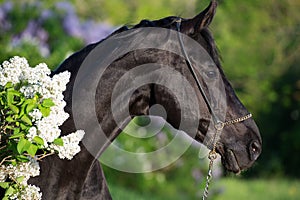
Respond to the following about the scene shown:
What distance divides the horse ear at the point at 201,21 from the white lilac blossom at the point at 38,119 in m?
0.72

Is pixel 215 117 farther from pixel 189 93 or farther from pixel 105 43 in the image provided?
pixel 105 43

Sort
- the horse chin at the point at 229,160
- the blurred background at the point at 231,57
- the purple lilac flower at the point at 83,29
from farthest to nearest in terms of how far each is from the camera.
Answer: the purple lilac flower at the point at 83,29 < the blurred background at the point at 231,57 < the horse chin at the point at 229,160

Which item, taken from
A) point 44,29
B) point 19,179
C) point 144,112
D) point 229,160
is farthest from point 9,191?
point 44,29

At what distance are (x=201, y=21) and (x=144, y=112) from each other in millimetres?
548

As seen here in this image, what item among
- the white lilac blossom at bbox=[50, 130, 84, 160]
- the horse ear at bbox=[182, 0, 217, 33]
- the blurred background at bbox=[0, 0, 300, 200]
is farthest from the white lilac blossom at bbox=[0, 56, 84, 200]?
the blurred background at bbox=[0, 0, 300, 200]

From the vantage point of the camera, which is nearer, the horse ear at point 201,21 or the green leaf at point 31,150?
the green leaf at point 31,150

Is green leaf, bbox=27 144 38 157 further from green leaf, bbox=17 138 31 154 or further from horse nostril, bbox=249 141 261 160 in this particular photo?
horse nostril, bbox=249 141 261 160

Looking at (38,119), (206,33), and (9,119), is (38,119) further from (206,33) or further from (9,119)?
(206,33)

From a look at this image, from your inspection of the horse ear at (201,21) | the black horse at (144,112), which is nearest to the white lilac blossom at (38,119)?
the black horse at (144,112)

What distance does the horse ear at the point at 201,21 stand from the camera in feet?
11.3

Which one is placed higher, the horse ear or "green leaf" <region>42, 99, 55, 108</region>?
"green leaf" <region>42, 99, 55, 108</region>

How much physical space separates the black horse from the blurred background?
3.97 meters

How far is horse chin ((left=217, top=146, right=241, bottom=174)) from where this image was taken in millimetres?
3564

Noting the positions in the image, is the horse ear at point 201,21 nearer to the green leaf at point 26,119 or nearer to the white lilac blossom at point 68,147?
the white lilac blossom at point 68,147
